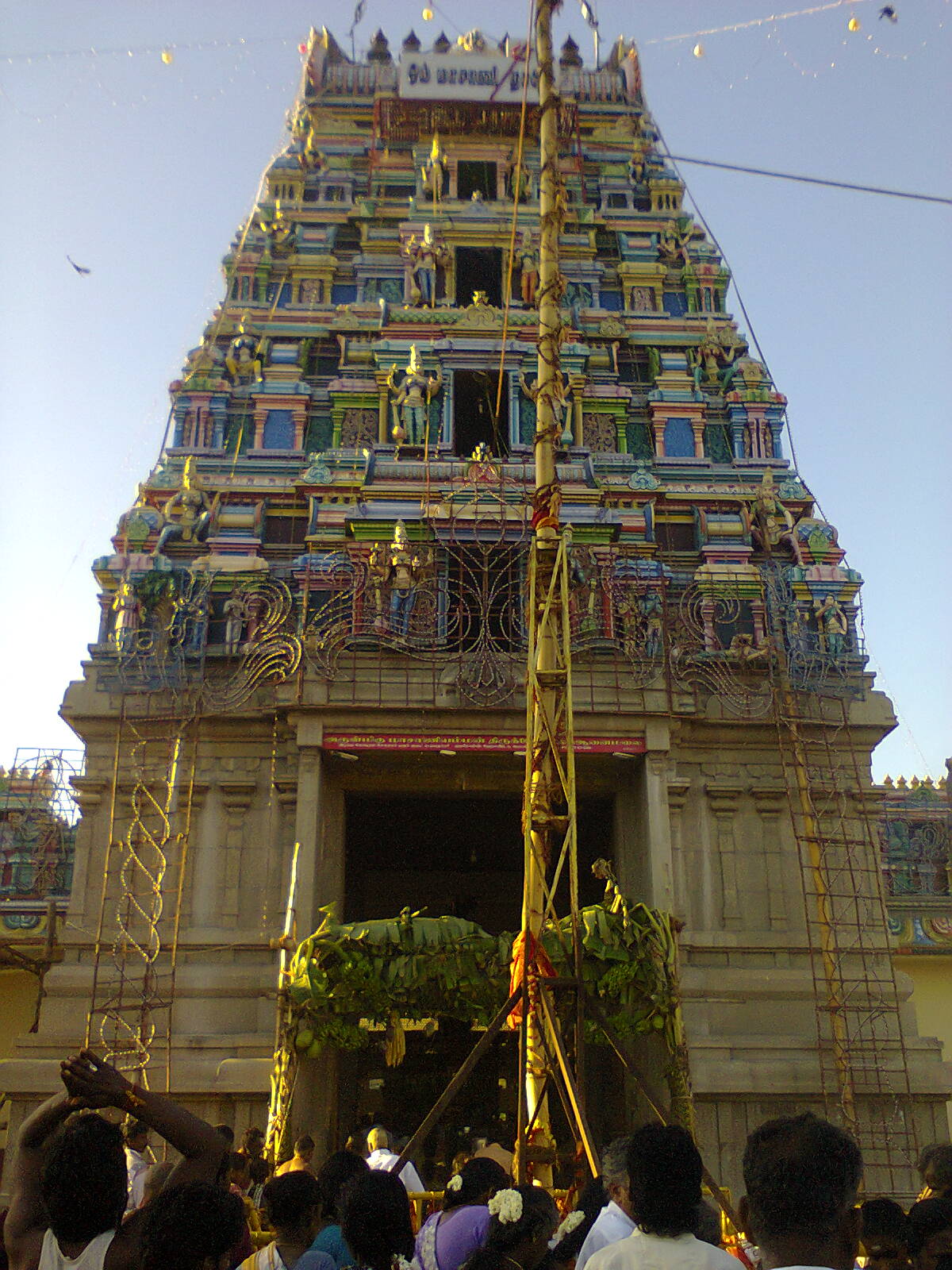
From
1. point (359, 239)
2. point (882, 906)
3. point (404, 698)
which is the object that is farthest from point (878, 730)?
point (359, 239)

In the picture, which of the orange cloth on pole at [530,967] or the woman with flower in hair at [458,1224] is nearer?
the woman with flower in hair at [458,1224]

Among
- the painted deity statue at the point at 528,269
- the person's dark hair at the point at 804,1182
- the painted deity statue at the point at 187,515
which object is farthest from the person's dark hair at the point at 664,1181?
the painted deity statue at the point at 528,269

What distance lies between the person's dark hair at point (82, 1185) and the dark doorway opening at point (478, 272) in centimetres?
2240

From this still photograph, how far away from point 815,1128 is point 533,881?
22.3ft

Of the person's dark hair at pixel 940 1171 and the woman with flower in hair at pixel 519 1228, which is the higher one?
the person's dark hair at pixel 940 1171

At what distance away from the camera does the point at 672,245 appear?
24812mm

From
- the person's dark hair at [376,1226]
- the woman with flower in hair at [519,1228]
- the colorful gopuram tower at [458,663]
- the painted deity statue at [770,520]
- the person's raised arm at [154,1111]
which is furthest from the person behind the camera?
the painted deity statue at [770,520]

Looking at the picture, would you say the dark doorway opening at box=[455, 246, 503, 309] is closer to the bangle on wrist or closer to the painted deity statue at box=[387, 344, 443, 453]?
the painted deity statue at box=[387, 344, 443, 453]

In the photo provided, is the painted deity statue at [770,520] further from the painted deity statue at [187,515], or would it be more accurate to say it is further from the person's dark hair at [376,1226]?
the person's dark hair at [376,1226]

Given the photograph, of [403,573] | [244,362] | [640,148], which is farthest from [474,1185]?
[640,148]

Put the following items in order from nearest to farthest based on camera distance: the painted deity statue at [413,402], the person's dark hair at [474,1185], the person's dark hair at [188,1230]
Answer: the person's dark hair at [188,1230] < the person's dark hair at [474,1185] < the painted deity statue at [413,402]

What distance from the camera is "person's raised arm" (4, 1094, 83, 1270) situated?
417 centimetres

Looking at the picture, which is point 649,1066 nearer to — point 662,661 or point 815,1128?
point 662,661

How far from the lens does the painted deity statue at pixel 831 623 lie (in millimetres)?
19359
